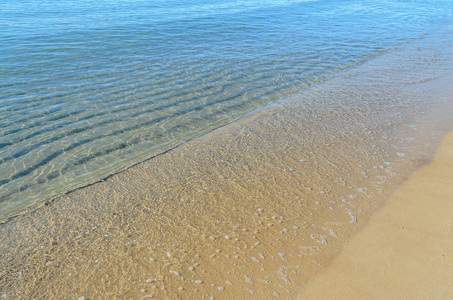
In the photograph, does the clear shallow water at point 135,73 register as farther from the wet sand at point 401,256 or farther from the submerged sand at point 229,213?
the wet sand at point 401,256

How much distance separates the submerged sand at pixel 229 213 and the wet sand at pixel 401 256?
161mm

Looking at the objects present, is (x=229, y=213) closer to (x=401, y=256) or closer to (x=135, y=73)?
(x=401, y=256)

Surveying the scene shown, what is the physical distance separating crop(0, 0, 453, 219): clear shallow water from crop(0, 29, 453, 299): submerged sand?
2.73 ft

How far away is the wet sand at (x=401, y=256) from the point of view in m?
3.16

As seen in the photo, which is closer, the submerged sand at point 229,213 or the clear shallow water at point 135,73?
the submerged sand at point 229,213

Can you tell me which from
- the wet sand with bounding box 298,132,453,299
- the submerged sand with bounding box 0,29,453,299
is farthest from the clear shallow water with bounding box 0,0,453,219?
the wet sand with bounding box 298,132,453,299


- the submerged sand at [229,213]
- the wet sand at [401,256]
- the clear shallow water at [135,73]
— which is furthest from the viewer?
the clear shallow water at [135,73]

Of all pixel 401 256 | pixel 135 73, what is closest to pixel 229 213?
pixel 401 256

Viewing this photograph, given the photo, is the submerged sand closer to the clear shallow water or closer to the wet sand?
the wet sand

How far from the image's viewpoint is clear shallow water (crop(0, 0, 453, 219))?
6125 millimetres

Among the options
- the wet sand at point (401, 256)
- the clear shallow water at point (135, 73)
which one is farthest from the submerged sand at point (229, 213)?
the clear shallow water at point (135, 73)

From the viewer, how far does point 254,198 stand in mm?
4660

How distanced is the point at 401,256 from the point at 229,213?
6.79 feet

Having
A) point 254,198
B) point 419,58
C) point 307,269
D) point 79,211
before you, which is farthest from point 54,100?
point 419,58
